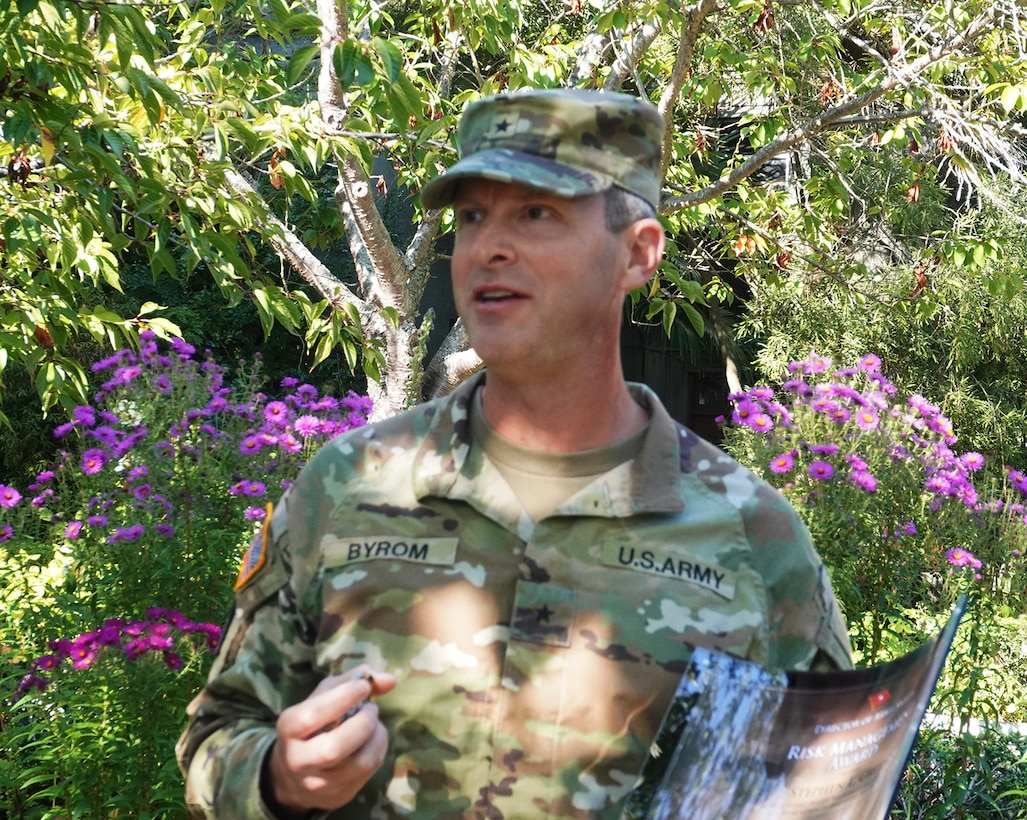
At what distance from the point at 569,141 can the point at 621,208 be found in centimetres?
9

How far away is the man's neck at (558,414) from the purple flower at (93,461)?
97.7 inches

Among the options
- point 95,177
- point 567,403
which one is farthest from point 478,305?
point 95,177

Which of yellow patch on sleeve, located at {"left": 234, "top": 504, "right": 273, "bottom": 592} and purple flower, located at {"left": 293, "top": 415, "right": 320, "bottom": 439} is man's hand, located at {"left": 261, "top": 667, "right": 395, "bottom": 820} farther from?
purple flower, located at {"left": 293, "top": 415, "right": 320, "bottom": 439}

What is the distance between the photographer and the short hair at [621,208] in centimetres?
129

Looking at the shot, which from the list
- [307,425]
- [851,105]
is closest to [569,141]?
[307,425]

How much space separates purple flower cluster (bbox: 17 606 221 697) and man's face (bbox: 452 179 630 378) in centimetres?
179

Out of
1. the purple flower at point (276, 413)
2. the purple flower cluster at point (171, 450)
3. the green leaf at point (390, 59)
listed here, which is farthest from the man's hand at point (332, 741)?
the purple flower at point (276, 413)

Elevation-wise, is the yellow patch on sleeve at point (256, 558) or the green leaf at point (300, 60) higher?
the green leaf at point (300, 60)

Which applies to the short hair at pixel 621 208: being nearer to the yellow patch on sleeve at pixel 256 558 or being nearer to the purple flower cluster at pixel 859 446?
the yellow patch on sleeve at pixel 256 558

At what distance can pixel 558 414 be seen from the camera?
1304 mm

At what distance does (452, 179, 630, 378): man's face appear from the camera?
125 centimetres

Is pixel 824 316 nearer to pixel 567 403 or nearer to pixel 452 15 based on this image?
pixel 452 15

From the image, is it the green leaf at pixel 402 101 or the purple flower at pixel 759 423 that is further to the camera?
the purple flower at pixel 759 423

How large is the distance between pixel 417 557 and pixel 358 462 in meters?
0.15
